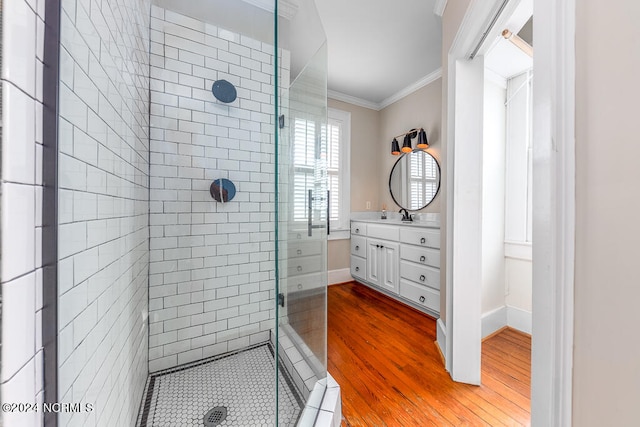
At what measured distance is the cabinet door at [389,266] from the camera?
2.41 m

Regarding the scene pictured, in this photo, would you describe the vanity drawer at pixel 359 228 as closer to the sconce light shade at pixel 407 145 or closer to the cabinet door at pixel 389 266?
the cabinet door at pixel 389 266

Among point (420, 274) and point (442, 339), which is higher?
point (420, 274)

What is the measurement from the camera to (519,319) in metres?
1.89

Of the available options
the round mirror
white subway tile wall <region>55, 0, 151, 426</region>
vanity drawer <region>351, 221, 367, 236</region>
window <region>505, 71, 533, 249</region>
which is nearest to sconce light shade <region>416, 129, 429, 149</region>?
the round mirror

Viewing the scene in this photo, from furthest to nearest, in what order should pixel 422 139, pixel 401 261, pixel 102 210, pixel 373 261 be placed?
pixel 373 261
pixel 422 139
pixel 401 261
pixel 102 210

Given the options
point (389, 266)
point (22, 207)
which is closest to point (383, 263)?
point (389, 266)

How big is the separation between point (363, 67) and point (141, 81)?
2.10 m

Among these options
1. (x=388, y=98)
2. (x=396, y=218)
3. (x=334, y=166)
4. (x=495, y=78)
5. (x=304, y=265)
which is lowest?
(x=304, y=265)

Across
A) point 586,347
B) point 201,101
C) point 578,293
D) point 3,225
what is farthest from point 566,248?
point 201,101

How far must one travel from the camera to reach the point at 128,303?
39.2 inches

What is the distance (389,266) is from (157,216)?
84.7 inches

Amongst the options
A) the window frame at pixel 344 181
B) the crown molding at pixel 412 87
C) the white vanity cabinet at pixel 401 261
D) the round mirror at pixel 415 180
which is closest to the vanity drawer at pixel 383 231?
the white vanity cabinet at pixel 401 261

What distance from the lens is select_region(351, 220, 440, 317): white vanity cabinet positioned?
2053 mm

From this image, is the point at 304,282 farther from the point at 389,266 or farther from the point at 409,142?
the point at 409,142
